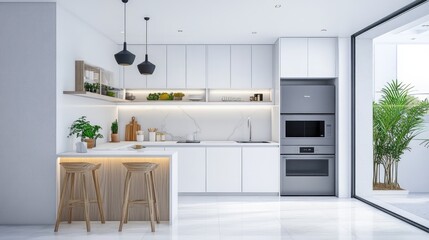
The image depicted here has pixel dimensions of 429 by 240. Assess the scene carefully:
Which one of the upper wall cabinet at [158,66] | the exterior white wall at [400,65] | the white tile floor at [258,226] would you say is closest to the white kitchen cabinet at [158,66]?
the upper wall cabinet at [158,66]

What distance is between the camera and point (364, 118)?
21.9 ft

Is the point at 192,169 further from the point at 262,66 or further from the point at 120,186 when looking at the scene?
the point at 262,66

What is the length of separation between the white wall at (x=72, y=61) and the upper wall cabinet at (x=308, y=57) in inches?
119

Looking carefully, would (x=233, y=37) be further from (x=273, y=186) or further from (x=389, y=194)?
(x=389, y=194)

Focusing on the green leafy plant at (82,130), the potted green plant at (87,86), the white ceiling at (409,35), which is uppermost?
the white ceiling at (409,35)

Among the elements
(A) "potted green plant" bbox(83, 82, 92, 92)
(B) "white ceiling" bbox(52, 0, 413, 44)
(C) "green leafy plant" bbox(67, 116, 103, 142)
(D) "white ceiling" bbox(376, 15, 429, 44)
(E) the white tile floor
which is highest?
(D) "white ceiling" bbox(376, 15, 429, 44)

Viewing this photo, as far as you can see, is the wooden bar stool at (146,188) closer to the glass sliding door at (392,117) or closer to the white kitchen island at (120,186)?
the white kitchen island at (120,186)

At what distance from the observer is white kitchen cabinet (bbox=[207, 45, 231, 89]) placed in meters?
7.37

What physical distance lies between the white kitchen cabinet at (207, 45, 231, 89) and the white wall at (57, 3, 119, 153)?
1.81 meters

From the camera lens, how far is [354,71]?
6.77m

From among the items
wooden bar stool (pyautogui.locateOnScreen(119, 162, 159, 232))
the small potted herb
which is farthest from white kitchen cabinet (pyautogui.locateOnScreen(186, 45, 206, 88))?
wooden bar stool (pyautogui.locateOnScreen(119, 162, 159, 232))

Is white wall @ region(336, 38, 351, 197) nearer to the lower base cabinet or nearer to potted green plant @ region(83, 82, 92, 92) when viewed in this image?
the lower base cabinet

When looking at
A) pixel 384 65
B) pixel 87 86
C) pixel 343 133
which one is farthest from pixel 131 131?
pixel 384 65

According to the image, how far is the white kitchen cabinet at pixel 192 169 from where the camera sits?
688cm
